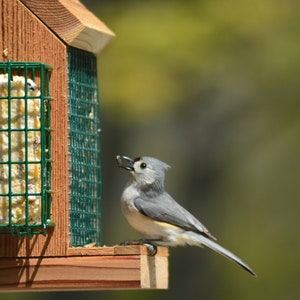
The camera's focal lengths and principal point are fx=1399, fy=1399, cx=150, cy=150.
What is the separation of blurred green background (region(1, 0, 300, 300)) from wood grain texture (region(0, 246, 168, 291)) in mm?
7269

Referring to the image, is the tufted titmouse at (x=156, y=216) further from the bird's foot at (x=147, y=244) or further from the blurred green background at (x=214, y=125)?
the blurred green background at (x=214, y=125)

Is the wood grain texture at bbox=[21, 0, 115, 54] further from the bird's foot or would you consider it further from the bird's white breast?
the bird's foot

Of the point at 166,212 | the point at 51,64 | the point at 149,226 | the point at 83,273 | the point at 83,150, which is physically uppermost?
the point at 51,64

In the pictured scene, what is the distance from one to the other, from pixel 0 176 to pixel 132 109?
24.4ft

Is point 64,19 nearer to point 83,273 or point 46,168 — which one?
point 46,168

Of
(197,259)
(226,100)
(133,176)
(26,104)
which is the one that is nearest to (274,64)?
(226,100)

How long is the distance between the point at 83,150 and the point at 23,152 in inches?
32.6

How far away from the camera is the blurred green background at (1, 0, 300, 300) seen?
643 inches

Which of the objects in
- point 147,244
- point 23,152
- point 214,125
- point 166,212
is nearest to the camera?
point 23,152

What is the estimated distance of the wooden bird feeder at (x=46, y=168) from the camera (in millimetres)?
8852

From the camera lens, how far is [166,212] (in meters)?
9.87

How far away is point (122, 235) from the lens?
2034cm

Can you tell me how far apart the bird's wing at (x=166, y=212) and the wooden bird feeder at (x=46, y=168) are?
1.72ft

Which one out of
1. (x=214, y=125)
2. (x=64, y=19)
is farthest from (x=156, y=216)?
(x=214, y=125)
